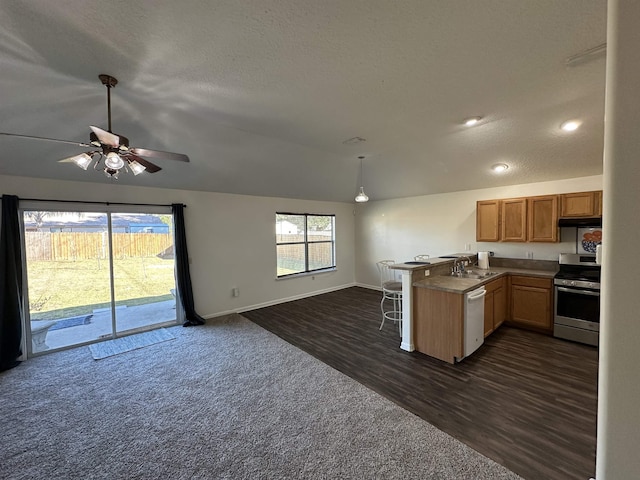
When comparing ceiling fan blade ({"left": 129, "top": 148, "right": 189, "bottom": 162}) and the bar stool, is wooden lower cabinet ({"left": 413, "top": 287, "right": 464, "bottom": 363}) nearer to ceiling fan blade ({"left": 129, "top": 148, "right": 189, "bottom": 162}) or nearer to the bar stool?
the bar stool

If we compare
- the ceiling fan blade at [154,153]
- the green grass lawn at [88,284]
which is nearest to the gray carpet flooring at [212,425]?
the green grass lawn at [88,284]

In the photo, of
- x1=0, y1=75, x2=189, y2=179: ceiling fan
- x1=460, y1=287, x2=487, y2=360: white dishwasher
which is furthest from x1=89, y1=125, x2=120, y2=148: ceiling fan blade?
x1=460, y1=287, x2=487, y2=360: white dishwasher

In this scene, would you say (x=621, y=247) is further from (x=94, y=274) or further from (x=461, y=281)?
(x=94, y=274)

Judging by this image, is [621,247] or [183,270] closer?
[621,247]

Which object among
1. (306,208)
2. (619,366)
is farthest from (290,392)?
(306,208)

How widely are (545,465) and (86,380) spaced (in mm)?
4330

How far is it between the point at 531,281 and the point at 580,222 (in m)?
1.07

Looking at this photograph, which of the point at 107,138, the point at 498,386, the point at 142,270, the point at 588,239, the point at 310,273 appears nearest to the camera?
the point at 107,138

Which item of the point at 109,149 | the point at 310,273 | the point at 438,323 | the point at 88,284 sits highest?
the point at 109,149

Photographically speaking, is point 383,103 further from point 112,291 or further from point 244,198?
point 112,291

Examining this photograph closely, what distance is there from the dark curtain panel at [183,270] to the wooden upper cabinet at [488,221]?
5221 mm

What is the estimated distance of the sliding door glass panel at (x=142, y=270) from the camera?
426 cm

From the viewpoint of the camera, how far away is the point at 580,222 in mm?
3924

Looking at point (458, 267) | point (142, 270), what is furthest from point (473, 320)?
point (142, 270)
